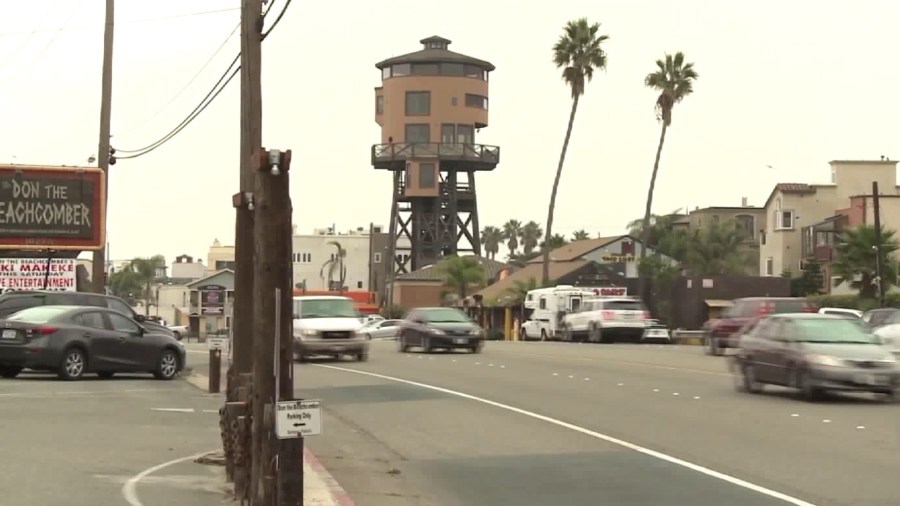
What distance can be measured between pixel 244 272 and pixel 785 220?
249 feet

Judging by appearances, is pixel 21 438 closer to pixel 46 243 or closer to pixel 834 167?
pixel 46 243

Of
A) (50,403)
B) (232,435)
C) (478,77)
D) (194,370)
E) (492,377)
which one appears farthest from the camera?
(478,77)

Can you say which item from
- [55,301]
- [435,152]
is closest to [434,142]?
[435,152]

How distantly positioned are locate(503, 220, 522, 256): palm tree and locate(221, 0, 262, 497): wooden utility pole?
489ft

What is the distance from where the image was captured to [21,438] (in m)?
15.0

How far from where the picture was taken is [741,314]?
36625 mm

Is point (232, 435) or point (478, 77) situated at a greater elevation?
point (478, 77)

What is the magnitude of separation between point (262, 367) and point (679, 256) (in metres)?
93.3

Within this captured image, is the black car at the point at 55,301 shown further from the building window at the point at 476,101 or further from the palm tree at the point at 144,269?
the palm tree at the point at 144,269

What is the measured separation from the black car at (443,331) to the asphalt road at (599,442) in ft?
33.5

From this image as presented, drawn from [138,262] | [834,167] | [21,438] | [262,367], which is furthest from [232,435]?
[138,262]

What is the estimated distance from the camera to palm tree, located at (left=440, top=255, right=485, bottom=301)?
299 ft

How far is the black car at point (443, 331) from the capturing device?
37.5 metres

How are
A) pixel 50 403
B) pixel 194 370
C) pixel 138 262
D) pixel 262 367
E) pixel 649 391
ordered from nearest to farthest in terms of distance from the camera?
Result: pixel 262 367, pixel 50 403, pixel 649 391, pixel 194 370, pixel 138 262
